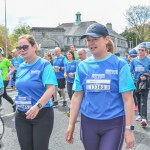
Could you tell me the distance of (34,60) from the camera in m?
4.57

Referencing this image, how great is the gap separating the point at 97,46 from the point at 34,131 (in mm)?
1265

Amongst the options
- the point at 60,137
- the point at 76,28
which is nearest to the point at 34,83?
the point at 60,137

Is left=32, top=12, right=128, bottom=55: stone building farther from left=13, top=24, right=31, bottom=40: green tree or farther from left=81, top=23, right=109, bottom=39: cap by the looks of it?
left=81, top=23, right=109, bottom=39: cap

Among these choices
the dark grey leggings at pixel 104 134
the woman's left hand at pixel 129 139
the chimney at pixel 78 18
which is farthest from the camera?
the chimney at pixel 78 18

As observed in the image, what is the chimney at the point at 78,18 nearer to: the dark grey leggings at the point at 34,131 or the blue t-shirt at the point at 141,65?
the blue t-shirt at the point at 141,65

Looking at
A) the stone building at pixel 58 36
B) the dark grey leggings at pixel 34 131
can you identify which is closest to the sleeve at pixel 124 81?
the dark grey leggings at pixel 34 131

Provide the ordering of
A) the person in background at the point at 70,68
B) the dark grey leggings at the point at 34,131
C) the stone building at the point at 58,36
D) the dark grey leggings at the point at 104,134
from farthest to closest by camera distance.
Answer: the stone building at the point at 58,36
the person in background at the point at 70,68
the dark grey leggings at the point at 34,131
the dark grey leggings at the point at 104,134

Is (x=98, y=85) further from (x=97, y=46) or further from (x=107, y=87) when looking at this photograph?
(x=97, y=46)

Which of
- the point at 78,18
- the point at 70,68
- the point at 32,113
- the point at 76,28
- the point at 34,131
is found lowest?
the point at 34,131

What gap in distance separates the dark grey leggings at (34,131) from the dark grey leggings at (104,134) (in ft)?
2.09

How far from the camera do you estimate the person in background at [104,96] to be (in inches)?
148

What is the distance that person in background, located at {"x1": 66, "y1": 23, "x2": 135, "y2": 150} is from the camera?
376 cm

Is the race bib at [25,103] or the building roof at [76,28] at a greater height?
the building roof at [76,28]

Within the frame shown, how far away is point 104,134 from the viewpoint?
3814 mm
